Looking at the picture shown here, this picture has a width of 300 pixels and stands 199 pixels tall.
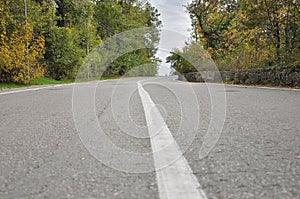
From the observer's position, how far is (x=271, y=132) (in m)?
2.52

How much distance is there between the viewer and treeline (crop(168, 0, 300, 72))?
599 inches

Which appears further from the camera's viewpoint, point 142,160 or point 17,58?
point 17,58

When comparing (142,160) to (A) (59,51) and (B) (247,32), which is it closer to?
(B) (247,32)

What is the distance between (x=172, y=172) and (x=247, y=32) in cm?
2127

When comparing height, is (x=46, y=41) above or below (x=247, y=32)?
below

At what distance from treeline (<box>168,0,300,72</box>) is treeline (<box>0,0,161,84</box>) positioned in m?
4.85

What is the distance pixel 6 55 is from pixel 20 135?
12621 mm

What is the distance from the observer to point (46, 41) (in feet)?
74.3

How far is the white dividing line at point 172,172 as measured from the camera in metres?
1.17

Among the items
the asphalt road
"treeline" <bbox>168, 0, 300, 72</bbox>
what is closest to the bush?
"treeline" <bbox>168, 0, 300, 72</bbox>

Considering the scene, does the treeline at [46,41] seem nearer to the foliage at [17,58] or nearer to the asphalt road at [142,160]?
the foliage at [17,58]

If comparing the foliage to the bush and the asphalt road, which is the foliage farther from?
the asphalt road

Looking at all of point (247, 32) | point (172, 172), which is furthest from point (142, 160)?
point (247, 32)

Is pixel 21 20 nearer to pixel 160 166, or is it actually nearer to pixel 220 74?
pixel 220 74
